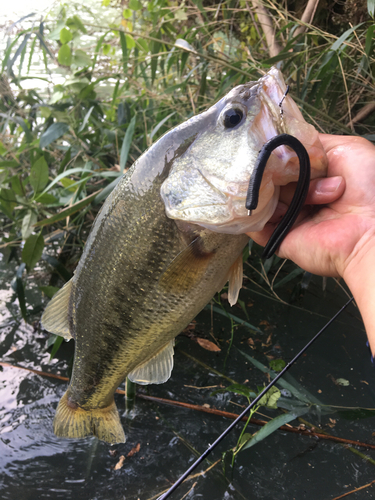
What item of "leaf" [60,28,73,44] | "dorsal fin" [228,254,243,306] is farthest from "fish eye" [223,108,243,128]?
"leaf" [60,28,73,44]

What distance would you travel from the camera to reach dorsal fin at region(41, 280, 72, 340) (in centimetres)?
156

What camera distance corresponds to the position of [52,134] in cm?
249

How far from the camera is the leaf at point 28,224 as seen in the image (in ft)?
6.80

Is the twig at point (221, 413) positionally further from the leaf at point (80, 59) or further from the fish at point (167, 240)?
the leaf at point (80, 59)

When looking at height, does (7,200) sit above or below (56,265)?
above

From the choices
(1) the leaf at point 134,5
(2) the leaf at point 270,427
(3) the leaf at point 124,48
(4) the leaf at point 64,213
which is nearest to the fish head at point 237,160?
(2) the leaf at point 270,427

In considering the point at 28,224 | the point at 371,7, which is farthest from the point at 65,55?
the point at 371,7

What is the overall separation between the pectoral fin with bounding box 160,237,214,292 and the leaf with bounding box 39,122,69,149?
1.67 m

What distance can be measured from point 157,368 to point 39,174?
1.24 metres

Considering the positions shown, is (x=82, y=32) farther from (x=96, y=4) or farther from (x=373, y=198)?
(x=96, y=4)

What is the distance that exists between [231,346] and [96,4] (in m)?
4.78

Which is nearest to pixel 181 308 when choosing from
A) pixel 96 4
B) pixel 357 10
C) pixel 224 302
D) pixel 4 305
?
pixel 224 302

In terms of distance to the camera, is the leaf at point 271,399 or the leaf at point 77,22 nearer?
the leaf at point 271,399

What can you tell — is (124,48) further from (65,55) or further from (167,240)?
(167,240)
